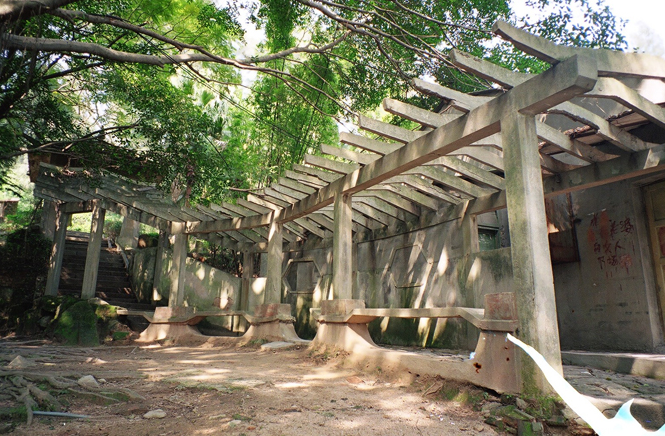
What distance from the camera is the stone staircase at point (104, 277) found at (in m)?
12.5

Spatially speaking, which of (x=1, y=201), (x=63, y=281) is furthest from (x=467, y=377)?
(x=1, y=201)

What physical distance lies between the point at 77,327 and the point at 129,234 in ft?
29.1

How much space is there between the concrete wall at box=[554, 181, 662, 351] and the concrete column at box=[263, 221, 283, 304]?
513 cm

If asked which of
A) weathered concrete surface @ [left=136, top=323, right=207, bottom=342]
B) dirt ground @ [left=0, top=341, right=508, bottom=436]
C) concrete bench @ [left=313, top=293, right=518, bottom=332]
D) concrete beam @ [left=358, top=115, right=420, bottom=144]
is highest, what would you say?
concrete beam @ [left=358, top=115, right=420, bottom=144]

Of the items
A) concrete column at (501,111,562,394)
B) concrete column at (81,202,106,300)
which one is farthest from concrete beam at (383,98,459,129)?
concrete column at (81,202,106,300)

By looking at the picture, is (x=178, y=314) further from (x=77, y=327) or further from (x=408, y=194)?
(x=408, y=194)

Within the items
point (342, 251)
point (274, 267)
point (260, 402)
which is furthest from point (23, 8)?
point (274, 267)

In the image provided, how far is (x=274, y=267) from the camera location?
364 inches

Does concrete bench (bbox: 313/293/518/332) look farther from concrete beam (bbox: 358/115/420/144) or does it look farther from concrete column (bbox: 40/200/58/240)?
concrete column (bbox: 40/200/58/240)

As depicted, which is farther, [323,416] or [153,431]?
[323,416]

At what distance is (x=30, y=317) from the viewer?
1088cm

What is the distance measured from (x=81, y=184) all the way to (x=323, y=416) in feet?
33.0

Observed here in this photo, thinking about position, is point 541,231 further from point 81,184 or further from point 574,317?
point 81,184

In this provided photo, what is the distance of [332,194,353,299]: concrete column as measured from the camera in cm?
698
